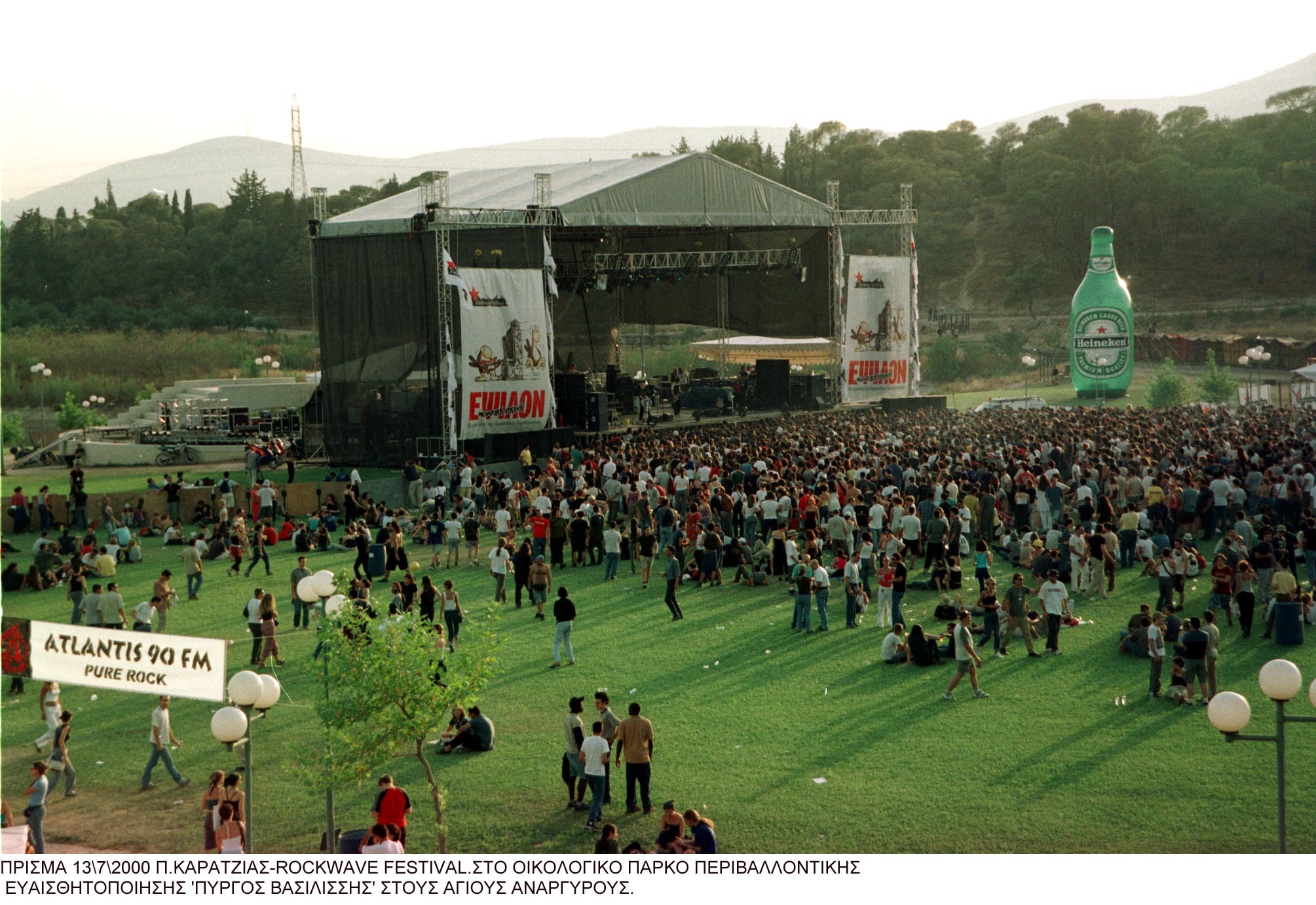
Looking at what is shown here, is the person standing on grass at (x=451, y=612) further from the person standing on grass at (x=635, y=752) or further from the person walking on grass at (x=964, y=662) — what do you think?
the person walking on grass at (x=964, y=662)

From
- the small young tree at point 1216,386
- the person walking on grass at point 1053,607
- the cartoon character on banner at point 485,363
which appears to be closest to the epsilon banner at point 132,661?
the person walking on grass at point 1053,607

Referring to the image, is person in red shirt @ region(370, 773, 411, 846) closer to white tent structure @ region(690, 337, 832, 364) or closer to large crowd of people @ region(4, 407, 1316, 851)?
large crowd of people @ region(4, 407, 1316, 851)

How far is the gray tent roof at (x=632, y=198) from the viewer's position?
97.5ft

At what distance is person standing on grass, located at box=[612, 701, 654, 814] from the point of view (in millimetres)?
10188

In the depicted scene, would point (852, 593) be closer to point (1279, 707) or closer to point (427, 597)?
point (427, 597)

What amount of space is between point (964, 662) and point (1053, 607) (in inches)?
77.3

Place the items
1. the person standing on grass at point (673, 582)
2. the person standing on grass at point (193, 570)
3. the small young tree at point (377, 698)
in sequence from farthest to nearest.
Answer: the person standing on grass at point (193, 570), the person standing on grass at point (673, 582), the small young tree at point (377, 698)

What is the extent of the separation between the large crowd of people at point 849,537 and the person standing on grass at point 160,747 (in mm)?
48

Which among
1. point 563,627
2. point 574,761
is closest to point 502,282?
point 563,627

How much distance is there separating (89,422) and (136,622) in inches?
1029

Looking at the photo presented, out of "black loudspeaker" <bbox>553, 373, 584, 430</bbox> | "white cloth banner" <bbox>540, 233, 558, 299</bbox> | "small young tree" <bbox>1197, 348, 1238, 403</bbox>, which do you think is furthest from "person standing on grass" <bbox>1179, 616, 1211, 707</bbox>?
"small young tree" <bbox>1197, 348, 1238, 403</bbox>

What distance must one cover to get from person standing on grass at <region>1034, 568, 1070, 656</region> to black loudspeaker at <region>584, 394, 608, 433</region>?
1798 cm

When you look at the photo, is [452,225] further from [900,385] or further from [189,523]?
[900,385]

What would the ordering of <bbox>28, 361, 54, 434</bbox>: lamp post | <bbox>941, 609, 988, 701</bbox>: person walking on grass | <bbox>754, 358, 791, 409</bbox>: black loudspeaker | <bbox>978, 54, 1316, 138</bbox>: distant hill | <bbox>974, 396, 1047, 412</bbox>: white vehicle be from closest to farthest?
1. <bbox>941, 609, 988, 701</bbox>: person walking on grass
2. <bbox>754, 358, 791, 409</bbox>: black loudspeaker
3. <bbox>974, 396, 1047, 412</bbox>: white vehicle
4. <bbox>28, 361, 54, 434</bbox>: lamp post
5. <bbox>978, 54, 1316, 138</bbox>: distant hill
